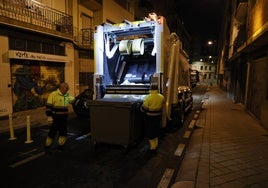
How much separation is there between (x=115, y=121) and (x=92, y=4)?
14.9 m

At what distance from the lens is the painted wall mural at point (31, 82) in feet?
37.0

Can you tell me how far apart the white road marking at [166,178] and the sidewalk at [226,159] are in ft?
0.52

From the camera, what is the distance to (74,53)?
1582cm

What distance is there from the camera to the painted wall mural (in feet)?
37.0

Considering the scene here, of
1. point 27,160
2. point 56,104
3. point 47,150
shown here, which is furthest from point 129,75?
point 27,160

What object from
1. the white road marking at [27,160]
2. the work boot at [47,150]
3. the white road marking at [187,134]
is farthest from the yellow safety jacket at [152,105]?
the white road marking at [27,160]

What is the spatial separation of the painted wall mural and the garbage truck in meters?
6.75

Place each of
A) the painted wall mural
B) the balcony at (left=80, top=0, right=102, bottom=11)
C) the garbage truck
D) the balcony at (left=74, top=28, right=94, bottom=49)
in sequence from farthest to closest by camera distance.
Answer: the balcony at (left=80, top=0, right=102, bottom=11)
the balcony at (left=74, top=28, right=94, bottom=49)
the painted wall mural
the garbage truck

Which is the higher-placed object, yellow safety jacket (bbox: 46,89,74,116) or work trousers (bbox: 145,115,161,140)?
yellow safety jacket (bbox: 46,89,74,116)

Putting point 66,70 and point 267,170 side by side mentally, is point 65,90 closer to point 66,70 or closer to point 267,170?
point 267,170

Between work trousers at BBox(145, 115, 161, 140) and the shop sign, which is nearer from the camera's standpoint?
work trousers at BBox(145, 115, 161, 140)

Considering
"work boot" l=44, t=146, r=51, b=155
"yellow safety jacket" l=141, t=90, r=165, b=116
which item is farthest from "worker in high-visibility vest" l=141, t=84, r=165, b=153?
"work boot" l=44, t=146, r=51, b=155

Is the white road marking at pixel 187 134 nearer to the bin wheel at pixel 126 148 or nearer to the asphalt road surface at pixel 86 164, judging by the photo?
the asphalt road surface at pixel 86 164

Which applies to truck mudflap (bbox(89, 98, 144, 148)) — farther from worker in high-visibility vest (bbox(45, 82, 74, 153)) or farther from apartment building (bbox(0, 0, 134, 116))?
apartment building (bbox(0, 0, 134, 116))
